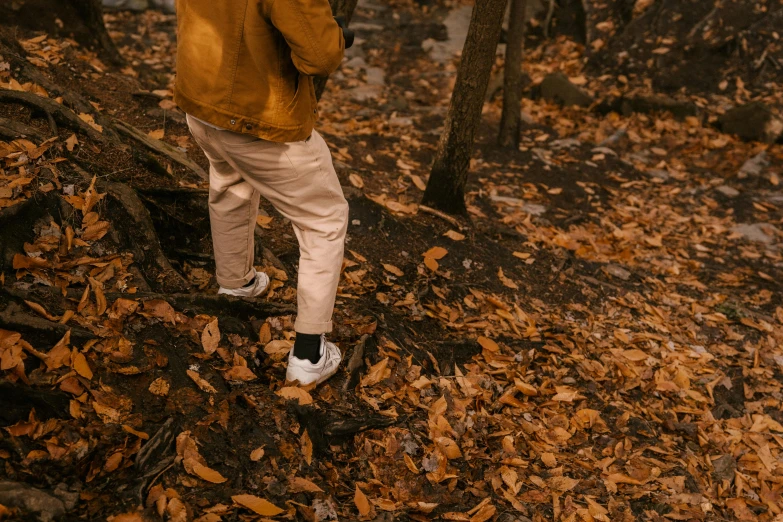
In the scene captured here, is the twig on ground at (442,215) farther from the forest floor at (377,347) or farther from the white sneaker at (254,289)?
the white sneaker at (254,289)

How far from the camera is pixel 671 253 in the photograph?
552 cm

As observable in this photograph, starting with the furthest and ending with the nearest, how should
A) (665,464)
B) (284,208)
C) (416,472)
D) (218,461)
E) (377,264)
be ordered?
1. (377,264)
2. (665,464)
3. (416,472)
4. (284,208)
5. (218,461)

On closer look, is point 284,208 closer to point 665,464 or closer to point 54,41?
point 665,464

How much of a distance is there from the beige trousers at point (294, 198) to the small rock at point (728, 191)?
18.4 ft

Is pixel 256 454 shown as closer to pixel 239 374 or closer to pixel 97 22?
pixel 239 374

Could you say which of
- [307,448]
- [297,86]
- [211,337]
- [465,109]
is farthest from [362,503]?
[465,109]

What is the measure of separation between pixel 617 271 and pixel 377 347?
275 cm

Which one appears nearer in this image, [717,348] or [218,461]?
[218,461]

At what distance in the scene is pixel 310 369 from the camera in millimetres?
2828

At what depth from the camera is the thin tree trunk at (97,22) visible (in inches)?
227

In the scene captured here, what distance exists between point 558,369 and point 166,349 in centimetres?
244

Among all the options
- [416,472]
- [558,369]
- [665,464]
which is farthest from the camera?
[558,369]

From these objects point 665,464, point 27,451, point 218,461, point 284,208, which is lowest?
point 665,464

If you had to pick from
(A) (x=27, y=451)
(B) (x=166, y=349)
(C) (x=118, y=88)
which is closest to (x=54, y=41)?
(C) (x=118, y=88)
